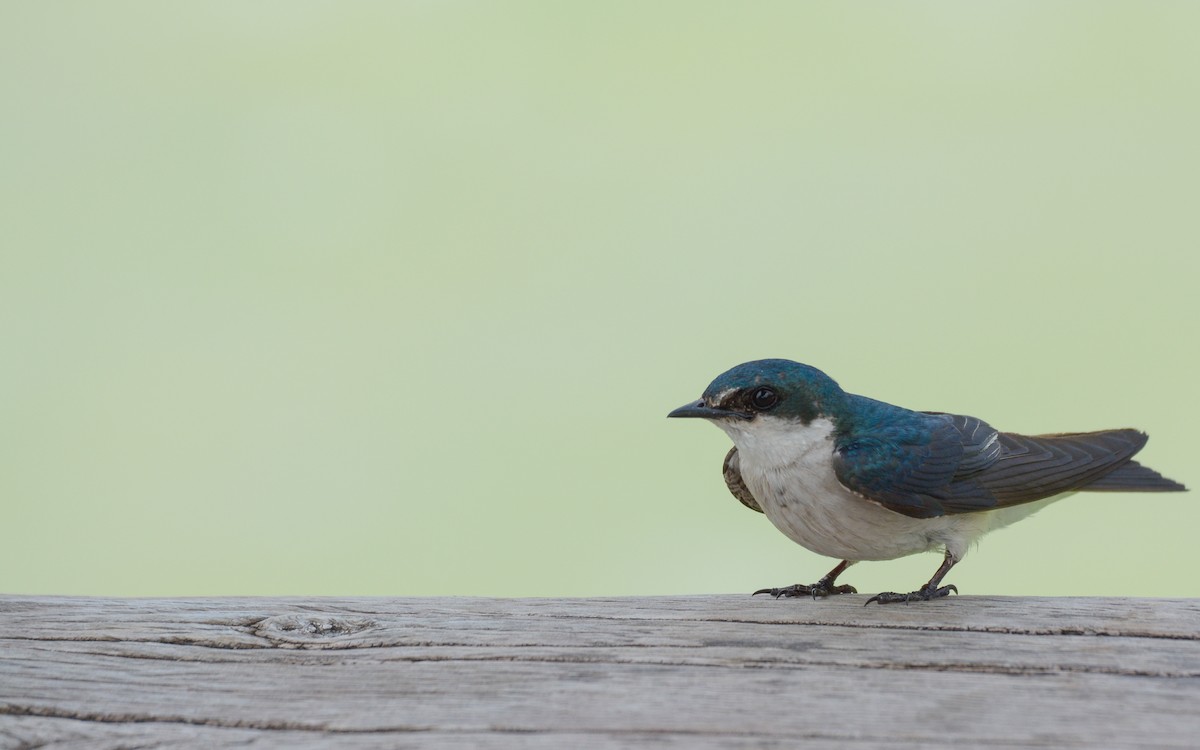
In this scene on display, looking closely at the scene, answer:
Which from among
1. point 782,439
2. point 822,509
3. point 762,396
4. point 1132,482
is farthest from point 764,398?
point 1132,482

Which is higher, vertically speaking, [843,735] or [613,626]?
[613,626]

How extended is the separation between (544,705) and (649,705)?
0.25 meters

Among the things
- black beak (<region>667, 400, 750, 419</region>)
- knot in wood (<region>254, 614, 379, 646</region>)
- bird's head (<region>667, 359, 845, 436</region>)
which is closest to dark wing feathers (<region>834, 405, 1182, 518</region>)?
bird's head (<region>667, 359, 845, 436</region>)

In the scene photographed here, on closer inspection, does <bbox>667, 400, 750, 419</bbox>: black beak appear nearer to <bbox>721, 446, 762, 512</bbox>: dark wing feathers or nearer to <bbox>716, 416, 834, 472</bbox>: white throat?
<bbox>716, 416, 834, 472</bbox>: white throat

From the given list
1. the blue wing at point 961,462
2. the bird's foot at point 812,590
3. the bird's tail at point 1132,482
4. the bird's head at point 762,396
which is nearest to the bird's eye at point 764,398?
the bird's head at point 762,396

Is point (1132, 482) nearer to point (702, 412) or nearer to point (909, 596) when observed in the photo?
point (909, 596)

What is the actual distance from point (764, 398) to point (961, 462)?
29.0 inches

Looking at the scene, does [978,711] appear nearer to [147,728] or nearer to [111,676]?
[147,728]

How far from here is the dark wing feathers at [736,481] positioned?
176 inches

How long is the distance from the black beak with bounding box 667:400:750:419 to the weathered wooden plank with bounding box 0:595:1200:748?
749mm

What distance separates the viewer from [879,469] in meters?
3.94

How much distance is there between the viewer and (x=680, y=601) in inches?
142

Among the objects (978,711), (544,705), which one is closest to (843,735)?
(978,711)

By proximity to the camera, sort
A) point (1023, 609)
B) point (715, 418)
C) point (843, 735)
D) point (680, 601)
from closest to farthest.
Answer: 1. point (843, 735)
2. point (1023, 609)
3. point (680, 601)
4. point (715, 418)
